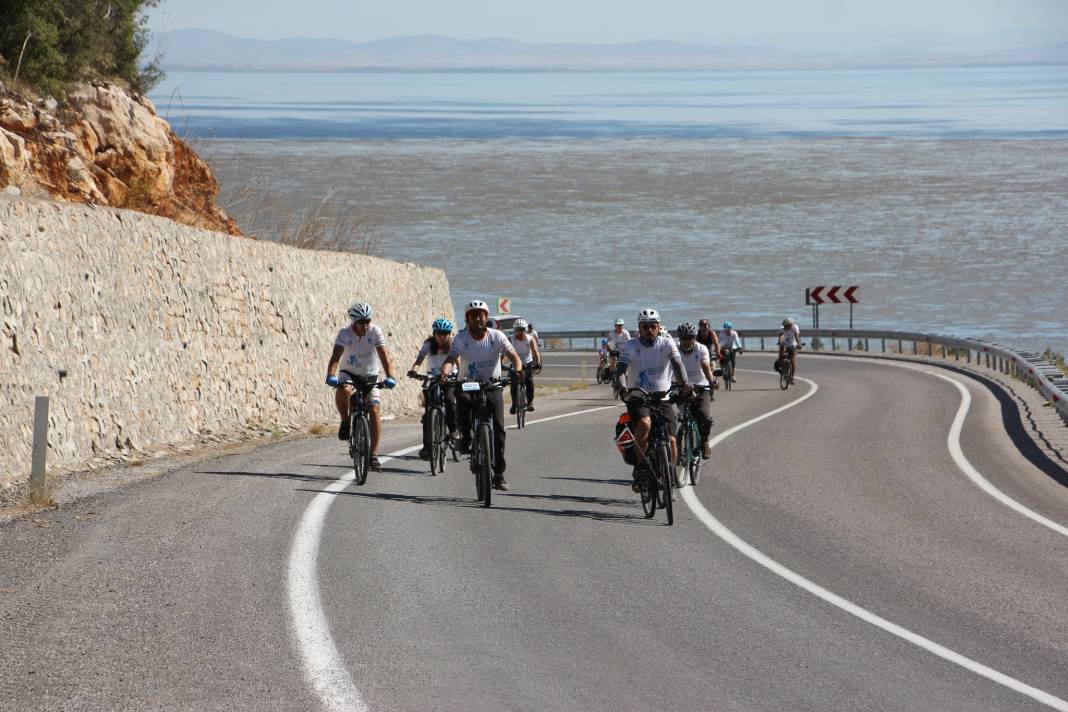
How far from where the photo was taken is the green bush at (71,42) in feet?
81.7

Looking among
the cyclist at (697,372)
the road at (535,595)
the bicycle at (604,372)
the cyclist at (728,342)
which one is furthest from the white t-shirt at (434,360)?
the bicycle at (604,372)

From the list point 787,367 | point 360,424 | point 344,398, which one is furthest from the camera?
point 787,367

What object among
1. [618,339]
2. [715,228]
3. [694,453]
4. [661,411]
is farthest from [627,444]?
[715,228]

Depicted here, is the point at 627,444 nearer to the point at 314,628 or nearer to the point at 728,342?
the point at 314,628

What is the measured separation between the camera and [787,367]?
37.7 metres

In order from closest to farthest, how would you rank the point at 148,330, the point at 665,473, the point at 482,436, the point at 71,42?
the point at 665,473, the point at 482,436, the point at 148,330, the point at 71,42

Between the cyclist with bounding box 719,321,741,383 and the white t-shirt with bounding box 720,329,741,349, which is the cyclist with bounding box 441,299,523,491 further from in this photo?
the white t-shirt with bounding box 720,329,741,349

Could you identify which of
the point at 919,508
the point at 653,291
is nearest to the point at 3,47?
the point at 919,508

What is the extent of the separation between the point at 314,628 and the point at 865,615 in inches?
136

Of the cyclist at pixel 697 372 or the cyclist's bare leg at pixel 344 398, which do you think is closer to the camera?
the cyclist's bare leg at pixel 344 398

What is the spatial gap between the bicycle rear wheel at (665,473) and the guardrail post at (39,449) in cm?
556

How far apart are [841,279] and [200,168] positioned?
63525 millimetres

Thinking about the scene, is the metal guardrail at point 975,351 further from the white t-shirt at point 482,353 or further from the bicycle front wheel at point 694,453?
the white t-shirt at point 482,353

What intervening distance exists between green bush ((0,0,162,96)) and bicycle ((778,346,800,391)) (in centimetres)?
1726
